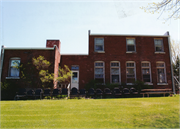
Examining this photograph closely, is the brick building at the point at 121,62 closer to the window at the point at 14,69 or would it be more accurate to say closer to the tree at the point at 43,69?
the tree at the point at 43,69

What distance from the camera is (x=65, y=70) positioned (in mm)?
15859

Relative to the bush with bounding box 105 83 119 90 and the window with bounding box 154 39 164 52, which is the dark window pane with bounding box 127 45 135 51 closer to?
the window with bounding box 154 39 164 52

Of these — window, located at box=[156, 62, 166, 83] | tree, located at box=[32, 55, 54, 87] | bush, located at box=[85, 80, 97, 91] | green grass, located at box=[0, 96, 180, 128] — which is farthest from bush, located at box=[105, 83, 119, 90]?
green grass, located at box=[0, 96, 180, 128]

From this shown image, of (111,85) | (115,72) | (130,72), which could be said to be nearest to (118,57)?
(115,72)

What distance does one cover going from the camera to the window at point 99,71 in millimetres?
16031

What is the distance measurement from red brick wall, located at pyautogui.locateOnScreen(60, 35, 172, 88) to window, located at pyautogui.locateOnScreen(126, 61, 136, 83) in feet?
1.16

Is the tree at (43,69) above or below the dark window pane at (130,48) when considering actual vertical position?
below

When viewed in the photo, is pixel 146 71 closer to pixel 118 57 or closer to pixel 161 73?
pixel 161 73

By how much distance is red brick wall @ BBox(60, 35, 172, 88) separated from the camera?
1603cm

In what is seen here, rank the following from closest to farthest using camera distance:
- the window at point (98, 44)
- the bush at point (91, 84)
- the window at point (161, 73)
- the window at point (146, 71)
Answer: the bush at point (91, 84)
the window at point (146, 71)
the window at point (161, 73)
the window at point (98, 44)

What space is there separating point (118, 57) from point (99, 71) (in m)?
2.68

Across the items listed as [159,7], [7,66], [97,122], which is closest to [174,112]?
[97,122]

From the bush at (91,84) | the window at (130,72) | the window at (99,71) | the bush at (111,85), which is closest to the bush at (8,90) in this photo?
the bush at (91,84)

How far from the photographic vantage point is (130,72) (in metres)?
16.2
